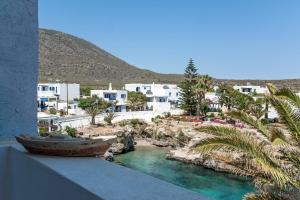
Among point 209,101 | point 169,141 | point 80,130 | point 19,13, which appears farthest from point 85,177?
point 209,101

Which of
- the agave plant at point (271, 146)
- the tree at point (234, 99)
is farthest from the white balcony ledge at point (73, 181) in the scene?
the tree at point (234, 99)

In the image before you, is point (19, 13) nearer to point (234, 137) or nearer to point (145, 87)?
point (234, 137)

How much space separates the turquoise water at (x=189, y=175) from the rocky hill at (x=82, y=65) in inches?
1720

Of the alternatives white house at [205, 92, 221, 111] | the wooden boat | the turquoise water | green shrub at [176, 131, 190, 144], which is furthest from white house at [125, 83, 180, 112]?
the wooden boat

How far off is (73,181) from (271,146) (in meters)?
5.14

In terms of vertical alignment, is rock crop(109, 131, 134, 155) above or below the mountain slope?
below

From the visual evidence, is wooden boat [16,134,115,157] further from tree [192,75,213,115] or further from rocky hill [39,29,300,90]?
rocky hill [39,29,300,90]

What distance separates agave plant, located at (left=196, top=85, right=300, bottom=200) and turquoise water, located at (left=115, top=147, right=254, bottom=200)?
49.0 ft

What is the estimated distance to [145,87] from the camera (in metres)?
63.8

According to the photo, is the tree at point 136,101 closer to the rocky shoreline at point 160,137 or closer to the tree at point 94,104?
the tree at point 94,104

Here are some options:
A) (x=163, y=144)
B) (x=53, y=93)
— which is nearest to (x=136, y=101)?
(x=53, y=93)

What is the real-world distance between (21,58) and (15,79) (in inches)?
8.9

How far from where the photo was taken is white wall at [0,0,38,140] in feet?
11.4

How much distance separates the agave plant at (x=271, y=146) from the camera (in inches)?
199
